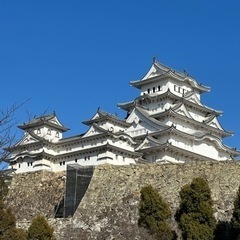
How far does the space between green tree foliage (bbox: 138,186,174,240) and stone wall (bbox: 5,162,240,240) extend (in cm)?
66

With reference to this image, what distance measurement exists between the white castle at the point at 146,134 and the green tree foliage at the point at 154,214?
1692 centimetres

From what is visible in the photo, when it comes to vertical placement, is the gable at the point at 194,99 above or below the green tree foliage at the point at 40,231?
above

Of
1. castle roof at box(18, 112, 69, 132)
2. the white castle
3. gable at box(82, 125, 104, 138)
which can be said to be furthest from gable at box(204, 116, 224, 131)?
castle roof at box(18, 112, 69, 132)

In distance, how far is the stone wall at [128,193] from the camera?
83.0 feet

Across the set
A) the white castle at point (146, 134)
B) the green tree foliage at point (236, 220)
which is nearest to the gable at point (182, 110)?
the white castle at point (146, 134)

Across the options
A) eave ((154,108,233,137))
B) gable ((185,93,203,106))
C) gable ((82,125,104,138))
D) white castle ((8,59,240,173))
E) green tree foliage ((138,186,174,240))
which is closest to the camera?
green tree foliage ((138,186,174,240))

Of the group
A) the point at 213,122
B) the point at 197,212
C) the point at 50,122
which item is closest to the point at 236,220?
the point at 197,212

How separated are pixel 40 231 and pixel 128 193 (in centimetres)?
448

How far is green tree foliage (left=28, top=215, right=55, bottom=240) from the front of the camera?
24469mm

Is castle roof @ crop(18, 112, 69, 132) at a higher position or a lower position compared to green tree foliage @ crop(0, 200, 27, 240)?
higher

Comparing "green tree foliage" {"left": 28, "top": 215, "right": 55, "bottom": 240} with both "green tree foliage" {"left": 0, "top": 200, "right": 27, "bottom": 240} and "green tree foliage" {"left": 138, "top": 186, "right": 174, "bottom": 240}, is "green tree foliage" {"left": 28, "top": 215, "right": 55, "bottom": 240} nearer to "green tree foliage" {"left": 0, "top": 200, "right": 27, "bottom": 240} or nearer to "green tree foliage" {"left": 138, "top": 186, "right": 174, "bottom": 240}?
"green tree foliage" {"left": 0, "top": 200, "right": 27, "bottom": 240}

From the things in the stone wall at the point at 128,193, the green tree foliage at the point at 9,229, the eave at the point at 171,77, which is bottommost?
the green tree foliage at the point at 9,229

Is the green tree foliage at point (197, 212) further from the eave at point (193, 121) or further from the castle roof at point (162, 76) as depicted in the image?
the castle roof at point (162, 76)

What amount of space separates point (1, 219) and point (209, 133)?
2654 cm
